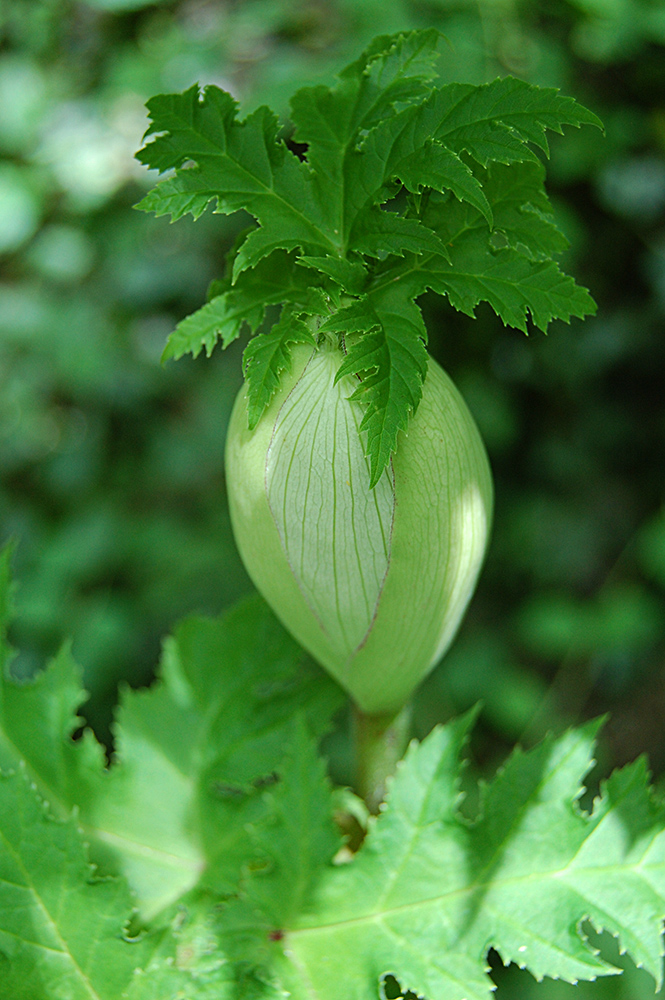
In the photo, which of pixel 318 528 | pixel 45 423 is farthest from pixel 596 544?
pixel 318 528

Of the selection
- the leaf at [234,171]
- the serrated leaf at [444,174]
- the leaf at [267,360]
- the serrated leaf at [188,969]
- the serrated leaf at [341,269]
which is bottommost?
the serrated leaf at [188,969]

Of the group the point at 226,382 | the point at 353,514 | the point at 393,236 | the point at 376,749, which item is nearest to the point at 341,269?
the point at 393,236

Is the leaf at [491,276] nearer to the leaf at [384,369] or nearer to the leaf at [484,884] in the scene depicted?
the leaf at [384,369]

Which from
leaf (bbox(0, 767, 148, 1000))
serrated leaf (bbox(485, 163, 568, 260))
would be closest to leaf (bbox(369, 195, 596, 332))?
serrated leaf (bbox(485, 163, 568, 260))

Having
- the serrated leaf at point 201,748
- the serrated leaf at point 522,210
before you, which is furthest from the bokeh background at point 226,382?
the serrated leaf at point 522,210

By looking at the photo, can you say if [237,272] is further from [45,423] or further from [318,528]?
[45,423]

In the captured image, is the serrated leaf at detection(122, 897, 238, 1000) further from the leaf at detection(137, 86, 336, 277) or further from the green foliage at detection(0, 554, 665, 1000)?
the leaf at detection(137, 86, 336, 277)
